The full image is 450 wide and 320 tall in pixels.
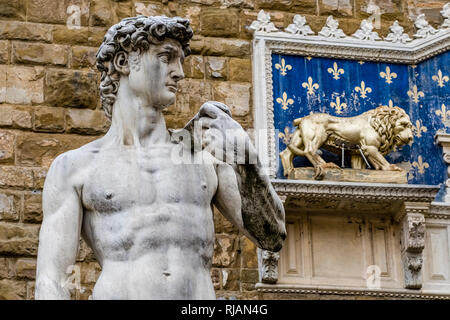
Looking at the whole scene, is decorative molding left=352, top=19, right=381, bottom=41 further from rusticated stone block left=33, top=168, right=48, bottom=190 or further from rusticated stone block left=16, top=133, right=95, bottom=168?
rusticated stone block left=33, top=168, right=48, bottom=190

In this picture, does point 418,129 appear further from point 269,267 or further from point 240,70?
point 269,267

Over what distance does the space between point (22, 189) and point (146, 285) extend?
3.35 m

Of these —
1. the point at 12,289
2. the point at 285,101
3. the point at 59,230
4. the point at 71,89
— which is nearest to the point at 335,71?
the point at 285,101

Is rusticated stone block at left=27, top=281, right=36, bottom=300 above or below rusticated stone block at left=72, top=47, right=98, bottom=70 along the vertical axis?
below

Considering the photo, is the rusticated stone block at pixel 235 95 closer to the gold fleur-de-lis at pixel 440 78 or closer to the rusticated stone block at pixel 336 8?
the rusticated stone block at pixel 336 8

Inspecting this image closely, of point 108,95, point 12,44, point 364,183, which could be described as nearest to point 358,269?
point 364,183

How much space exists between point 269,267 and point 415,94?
5.22ft

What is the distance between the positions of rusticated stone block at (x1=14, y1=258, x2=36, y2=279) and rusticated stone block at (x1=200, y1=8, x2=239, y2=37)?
1916 mm

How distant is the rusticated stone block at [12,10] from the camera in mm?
8359

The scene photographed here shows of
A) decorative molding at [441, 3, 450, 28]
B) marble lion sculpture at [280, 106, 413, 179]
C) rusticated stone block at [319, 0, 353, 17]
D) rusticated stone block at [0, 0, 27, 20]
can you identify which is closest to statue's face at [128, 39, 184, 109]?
marble lion sculpture at [280, 106, 413, 179]

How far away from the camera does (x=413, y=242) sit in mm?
7906

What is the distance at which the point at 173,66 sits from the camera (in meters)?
5.06

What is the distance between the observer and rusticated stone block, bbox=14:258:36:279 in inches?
303
